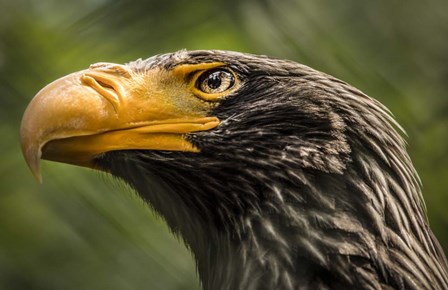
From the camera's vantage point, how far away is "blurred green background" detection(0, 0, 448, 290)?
12.8 ft

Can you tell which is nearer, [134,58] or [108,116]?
[108,116]

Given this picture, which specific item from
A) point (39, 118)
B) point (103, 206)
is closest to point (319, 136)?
point (39, 118)

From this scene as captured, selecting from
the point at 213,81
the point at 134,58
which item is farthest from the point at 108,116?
the point at 134,58

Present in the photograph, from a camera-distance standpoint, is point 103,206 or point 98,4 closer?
point 98,4

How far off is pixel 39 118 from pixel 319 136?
880 mm

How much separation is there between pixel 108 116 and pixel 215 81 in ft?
1.33

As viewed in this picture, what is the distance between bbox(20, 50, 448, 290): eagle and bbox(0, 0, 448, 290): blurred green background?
0.13m

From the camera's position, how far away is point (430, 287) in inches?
146

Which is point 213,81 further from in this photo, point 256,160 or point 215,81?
point 256,160

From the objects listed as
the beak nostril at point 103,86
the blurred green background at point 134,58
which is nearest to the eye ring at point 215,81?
the blurred green background at point 134,58

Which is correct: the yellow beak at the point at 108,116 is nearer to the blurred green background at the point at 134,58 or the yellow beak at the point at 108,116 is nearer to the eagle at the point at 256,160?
the eagle at the point at 256,160

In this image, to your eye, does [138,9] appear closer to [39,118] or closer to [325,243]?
[39,118]

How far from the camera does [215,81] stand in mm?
4016

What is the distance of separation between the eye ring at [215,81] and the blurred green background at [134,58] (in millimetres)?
177
